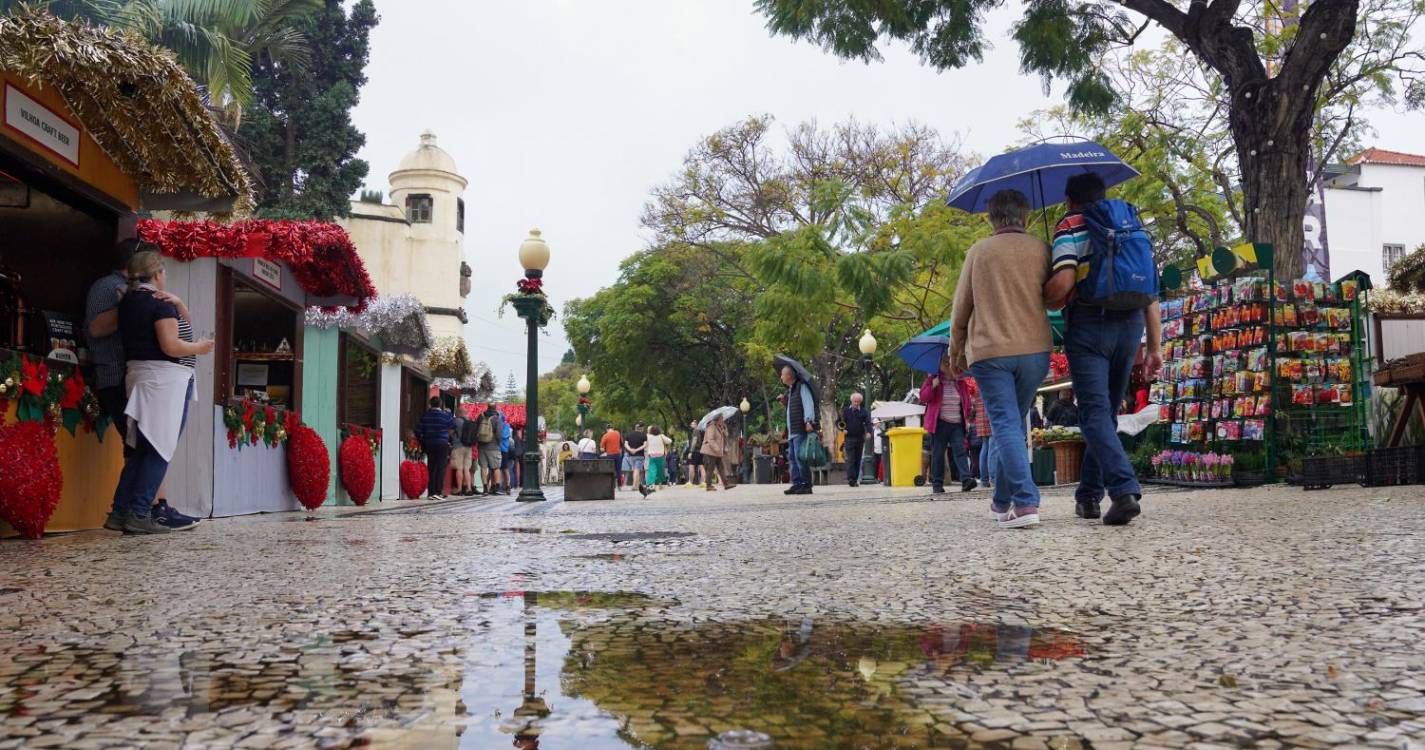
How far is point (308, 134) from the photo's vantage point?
3331 centimetres

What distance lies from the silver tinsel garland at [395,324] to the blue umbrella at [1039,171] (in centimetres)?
920

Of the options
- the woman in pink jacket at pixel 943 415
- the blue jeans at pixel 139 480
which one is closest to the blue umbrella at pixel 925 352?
the woman in pink jacket at pixel 943 415

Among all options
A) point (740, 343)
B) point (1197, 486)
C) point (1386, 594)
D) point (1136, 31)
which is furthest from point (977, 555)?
point (740, 343)

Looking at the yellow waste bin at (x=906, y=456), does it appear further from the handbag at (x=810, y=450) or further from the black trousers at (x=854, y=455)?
the handbag at (x=810, y=450)

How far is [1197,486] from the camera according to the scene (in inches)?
479

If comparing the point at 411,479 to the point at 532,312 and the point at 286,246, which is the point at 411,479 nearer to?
the point at 532,312

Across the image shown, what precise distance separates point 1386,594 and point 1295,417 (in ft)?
31.1

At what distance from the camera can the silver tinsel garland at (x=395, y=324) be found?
656 inches

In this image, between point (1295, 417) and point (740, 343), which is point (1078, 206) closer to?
point (1295, 417)

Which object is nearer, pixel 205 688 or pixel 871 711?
pixel 871 711

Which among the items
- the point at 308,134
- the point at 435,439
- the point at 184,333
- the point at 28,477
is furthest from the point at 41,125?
the point at 308,134

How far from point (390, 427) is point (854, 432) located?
28.9ft

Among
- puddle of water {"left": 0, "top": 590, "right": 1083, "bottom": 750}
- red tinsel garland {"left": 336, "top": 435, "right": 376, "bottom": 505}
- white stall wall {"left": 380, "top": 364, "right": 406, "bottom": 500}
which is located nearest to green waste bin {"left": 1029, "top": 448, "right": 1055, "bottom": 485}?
white stall wall {"left": 380, "top": 364, "right": 406, "bottom": 500}

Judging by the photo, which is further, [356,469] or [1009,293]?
[356,469]
